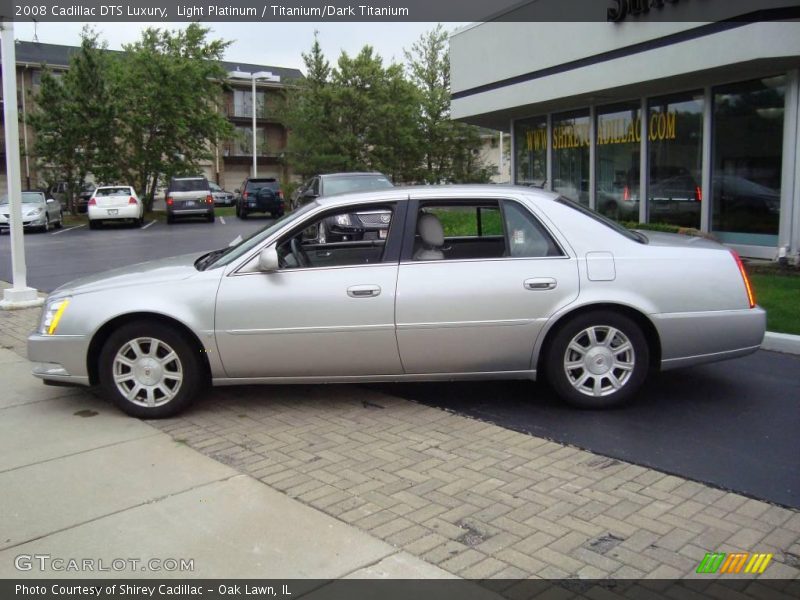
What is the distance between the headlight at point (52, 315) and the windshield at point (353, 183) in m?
10.3

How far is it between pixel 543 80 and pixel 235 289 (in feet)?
39.2

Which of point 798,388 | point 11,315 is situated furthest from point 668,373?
point 11,315

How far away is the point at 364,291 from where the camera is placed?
5520 millimetres

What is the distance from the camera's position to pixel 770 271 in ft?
35.7

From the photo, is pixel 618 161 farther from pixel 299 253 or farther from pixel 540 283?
pixel 299 253

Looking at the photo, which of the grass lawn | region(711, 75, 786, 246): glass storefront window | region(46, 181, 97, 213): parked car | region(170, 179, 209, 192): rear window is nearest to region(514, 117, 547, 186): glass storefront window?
region(711, 75, 786, 246): glass storefront window

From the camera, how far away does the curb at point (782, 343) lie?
702 cm

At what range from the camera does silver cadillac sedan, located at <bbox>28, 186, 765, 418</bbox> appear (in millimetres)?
5516

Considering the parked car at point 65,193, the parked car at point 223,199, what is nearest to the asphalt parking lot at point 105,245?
the parked car at point 65,193

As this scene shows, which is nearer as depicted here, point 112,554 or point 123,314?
point 112,554

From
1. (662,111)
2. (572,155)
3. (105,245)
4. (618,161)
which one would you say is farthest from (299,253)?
(105,245)

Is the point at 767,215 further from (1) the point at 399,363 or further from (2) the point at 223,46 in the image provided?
(2) the point at 223,46

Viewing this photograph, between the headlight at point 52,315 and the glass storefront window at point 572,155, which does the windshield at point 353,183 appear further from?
the headlight at point 52,315

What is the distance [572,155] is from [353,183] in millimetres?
4990
